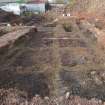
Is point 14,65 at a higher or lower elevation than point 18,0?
lower

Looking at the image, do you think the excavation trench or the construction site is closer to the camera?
the construction site

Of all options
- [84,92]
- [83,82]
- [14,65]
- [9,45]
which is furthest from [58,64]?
[9,45]

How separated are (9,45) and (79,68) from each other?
373 centimetres

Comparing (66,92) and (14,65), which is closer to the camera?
(66,92)

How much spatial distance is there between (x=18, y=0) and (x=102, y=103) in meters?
46.5

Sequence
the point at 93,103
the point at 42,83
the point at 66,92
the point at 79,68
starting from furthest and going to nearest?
the point at 79,68, the point at 42,83, the point at 66,92, the point at 93,103

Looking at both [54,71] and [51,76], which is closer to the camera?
[51,76]

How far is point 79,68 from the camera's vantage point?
281 inches

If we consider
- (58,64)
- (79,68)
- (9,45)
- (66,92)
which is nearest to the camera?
(66,92)

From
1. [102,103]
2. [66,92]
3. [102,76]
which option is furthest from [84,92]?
[102,76]

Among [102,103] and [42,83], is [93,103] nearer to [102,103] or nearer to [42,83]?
[102,103]

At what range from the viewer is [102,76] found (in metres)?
6.33

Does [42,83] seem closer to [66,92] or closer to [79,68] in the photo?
[66,92]

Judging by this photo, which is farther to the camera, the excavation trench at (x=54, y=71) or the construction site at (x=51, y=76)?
the excavation trench at (x=54, y=71)
